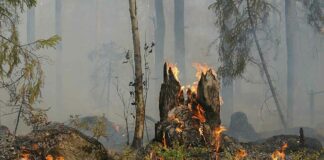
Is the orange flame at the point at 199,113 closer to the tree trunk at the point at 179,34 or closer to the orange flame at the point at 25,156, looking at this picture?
the orange flame at the point at 25,156

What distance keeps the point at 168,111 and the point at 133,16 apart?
3.51 meters

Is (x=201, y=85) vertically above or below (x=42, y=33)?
below

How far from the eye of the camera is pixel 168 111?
11000 mm

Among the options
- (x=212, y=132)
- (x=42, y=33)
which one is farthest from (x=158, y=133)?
(x=42, y=33)

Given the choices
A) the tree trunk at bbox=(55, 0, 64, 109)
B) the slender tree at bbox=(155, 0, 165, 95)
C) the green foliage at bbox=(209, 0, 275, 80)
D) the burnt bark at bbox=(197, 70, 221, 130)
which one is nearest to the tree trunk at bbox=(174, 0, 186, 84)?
the slender tree at bbox=(155, 0, 165, 95)

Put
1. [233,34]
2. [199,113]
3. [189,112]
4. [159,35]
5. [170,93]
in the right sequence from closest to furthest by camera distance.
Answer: [199,113]
[189,112]
[170,93]
[233,34]
[159,35]

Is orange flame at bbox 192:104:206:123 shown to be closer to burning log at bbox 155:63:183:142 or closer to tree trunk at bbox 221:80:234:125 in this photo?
burning log at bbox 155:63:183:142

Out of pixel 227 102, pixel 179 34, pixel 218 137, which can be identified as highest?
pixel 179 34

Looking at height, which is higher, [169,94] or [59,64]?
[59,64]

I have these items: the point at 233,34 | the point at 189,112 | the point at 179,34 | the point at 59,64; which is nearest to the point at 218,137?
the point at 189,112

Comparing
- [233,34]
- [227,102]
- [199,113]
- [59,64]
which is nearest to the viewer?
[199,113]

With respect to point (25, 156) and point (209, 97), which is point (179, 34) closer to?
point (209, 97)

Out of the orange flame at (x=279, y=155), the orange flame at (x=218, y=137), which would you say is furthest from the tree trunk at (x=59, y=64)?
the orange flame at (x=279, y=155)

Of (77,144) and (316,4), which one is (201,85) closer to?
(77,144)
